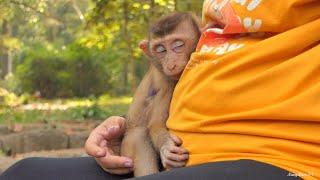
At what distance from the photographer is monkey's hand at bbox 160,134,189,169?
69.7 inches

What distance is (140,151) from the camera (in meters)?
2.20

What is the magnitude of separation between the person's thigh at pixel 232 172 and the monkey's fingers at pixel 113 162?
A: 0.46 metres

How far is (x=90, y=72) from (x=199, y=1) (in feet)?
34.2

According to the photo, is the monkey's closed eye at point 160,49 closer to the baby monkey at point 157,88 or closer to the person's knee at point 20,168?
the baby monkey at point 157,88

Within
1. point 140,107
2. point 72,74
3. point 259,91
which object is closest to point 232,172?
point 259,91

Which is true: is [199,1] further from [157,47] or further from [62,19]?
[62,19]

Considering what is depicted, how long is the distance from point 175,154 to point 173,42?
0.59 meters

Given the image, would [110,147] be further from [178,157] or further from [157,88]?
[178,157]

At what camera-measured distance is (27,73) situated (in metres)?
16.9

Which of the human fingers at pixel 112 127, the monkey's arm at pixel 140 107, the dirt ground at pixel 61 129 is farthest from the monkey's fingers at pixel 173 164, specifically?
the dirt ground at pixel 61 129

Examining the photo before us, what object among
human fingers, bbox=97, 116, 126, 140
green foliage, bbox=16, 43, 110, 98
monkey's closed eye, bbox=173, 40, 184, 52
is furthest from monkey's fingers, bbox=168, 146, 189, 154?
green foliage, bbox=16, 43, 110, 98

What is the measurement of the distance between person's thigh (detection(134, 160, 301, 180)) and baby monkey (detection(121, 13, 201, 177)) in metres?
0.51

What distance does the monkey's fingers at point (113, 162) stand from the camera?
79.7 inches

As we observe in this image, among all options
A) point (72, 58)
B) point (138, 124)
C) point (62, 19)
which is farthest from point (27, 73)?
point (138, 124)
